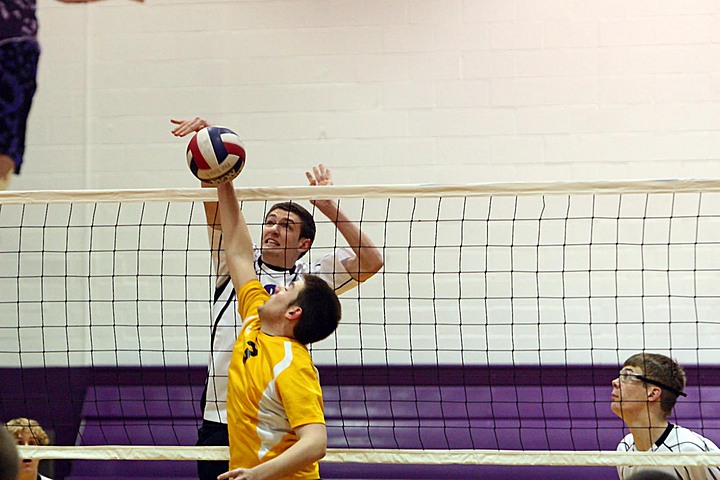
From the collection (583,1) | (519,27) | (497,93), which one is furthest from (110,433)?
(583,1)

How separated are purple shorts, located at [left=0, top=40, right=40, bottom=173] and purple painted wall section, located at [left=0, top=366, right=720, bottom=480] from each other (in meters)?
1.65

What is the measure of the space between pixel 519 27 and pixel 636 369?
3205mm

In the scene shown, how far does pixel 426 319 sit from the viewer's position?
6.72 m

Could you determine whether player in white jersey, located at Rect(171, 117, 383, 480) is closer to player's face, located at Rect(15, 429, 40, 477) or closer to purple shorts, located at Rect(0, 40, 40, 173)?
player's face, located at Rect(15, 429, 40, 477)

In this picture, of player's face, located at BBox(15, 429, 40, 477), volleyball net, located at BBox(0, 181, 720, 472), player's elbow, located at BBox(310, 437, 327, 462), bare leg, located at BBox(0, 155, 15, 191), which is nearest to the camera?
player's elbow, located at BBox(310, 437, 327, 462)

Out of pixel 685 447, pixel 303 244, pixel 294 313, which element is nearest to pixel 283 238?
pixel 303 244

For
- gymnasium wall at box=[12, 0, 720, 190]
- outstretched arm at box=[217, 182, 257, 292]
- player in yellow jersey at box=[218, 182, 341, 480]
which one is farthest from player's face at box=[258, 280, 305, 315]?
gymnasium wall at box=[12, 0, 720, 190]

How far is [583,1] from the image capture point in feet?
22.4

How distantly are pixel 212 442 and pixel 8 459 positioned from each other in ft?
8.62

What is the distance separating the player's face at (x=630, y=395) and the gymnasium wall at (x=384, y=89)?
2.52m

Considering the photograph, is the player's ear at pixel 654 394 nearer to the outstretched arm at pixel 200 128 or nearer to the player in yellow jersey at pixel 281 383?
the player in yellow jersey at pixel 281 383

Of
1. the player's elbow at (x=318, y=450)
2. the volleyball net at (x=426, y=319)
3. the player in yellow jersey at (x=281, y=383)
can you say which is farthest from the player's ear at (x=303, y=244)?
the volleyball net at (x=426, y=319)

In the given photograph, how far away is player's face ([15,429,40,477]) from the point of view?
15.9 feet

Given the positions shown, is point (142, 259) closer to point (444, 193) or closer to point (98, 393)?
point (98, 393)
